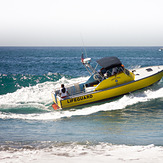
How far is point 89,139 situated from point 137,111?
5.11 metres

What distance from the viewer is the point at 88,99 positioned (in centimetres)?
1362

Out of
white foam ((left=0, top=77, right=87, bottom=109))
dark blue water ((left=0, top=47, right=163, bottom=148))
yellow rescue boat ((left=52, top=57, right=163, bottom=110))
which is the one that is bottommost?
dark blue water ((left=0, top=47, right=163, bottom=148))

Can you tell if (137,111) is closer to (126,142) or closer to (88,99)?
(88,99)

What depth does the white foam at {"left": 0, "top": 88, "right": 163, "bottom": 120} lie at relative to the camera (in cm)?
1187

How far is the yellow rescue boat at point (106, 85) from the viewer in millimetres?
13539

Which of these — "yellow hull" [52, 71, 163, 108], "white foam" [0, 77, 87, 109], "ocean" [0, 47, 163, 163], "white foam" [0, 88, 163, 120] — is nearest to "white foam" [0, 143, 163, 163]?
"ocean" [0, 47, 163, 163]

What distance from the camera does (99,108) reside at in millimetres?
13172

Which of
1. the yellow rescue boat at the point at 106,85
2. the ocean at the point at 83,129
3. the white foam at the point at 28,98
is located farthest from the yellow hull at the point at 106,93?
the white foam at the point at 28,98

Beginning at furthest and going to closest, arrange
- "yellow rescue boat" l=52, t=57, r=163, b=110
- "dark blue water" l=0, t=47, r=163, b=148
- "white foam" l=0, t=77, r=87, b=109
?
"white foam" l=0, t=77, r=87, b=109
"yellow rescue boat" l=52, t=57, r=163, b=110
"dark blue water" l=0, t=47, r=163, b=148

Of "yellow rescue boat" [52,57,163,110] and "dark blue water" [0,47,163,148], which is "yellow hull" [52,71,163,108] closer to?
"yellow rescue boat" [52,57,163,110]

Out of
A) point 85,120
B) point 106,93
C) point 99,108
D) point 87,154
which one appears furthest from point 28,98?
point 87,154

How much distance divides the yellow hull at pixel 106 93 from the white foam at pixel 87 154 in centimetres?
570

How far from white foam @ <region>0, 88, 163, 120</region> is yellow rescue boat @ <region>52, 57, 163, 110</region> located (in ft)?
1.49

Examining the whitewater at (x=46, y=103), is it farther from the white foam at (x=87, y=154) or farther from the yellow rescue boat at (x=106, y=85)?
the white foam at (x=87, y=154)
